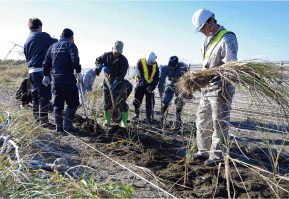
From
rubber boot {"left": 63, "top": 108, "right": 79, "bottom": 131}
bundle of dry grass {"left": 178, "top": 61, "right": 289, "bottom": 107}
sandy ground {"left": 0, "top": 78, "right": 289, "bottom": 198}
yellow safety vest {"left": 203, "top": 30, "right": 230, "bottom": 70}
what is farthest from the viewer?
rubber boot {"left": 63, "top": 108, "right": 79, "bottom": 131}

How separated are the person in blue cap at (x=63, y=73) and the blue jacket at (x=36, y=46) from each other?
37 centimetres

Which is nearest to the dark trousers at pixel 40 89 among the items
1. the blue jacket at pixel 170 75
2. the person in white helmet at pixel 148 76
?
the person in white helmet at pixel 148 76

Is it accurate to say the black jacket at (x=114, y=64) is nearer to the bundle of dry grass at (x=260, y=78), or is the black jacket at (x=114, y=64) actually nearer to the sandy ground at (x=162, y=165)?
the sandy ground at (x=162, y=165)

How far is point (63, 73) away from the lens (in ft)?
12.0

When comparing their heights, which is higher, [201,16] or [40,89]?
[201,16]

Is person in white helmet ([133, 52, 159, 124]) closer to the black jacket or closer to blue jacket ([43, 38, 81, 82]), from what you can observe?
the black jacket

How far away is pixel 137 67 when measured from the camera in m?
4.95

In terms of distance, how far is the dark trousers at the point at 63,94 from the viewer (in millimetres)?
3693

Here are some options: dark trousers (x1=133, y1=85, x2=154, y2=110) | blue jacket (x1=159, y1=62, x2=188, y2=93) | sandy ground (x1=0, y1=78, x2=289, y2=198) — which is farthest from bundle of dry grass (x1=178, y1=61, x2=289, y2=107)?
dark trousers (x1=133, y1=85, x2=154, y2=110)

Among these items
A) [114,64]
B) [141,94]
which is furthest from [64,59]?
[141,94]

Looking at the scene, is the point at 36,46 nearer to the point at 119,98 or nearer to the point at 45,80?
the point at 45,80

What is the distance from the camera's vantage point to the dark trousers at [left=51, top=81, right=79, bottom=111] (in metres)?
3.69

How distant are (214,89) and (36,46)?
3.20 metres

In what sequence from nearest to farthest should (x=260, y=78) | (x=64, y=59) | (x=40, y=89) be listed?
1. (x=260, y=78)
2. (x=64, y=59)
3. (x=40, y=89)
